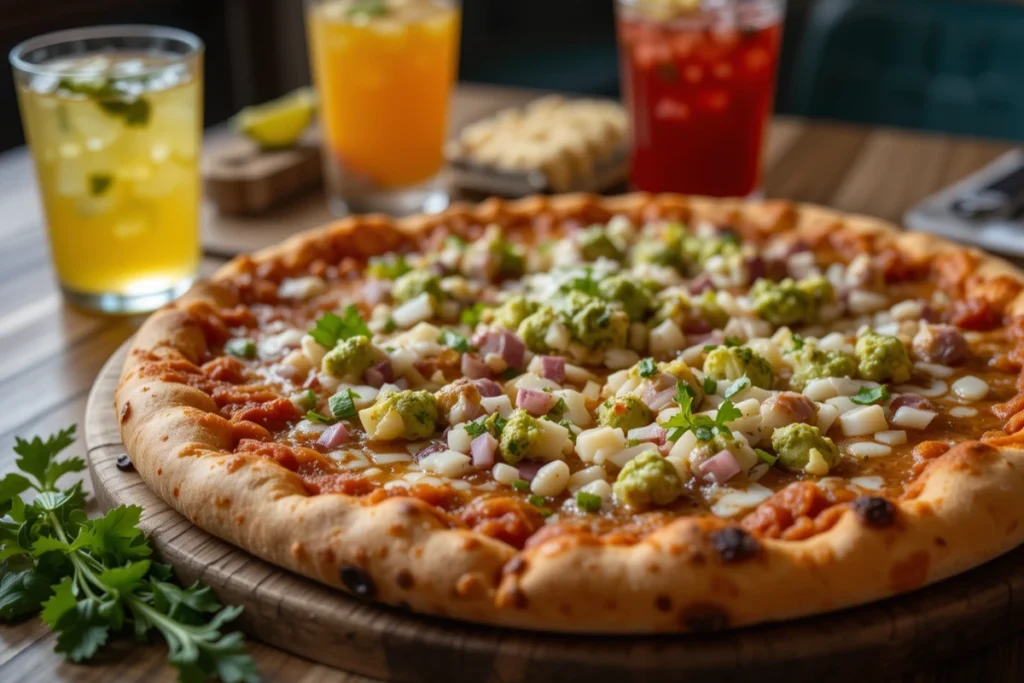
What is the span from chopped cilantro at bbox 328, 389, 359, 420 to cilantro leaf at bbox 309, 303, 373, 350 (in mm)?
268

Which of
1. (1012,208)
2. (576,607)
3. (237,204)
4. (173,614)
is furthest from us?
(237,204)

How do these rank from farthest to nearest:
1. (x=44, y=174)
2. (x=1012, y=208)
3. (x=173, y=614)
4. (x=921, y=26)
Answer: (x=921, y=26) < (x=1012, y=208) < (x=44, y=174) < (x=173, y=614)

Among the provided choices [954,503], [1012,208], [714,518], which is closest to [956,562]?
[954,503]

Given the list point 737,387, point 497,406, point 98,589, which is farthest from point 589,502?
point 98,589

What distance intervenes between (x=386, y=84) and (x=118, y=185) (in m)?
1.17

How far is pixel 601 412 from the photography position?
2.67 meters

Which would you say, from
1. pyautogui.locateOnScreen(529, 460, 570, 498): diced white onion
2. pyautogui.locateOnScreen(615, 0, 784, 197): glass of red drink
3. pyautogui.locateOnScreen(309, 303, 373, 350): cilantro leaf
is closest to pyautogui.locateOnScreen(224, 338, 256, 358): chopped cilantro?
pyautogui.locateOnScreen(309, 303, 373, 350): cilantro leaf

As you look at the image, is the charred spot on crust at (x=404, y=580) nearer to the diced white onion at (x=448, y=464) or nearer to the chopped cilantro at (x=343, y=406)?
the diced white onion at (x=448, y=464)

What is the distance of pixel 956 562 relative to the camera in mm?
2117

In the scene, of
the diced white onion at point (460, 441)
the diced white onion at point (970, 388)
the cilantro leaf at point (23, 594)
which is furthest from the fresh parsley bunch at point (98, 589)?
the diced white onion at point (970, 388)

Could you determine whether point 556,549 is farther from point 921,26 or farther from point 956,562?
point 921,26

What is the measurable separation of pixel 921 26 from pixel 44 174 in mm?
4566

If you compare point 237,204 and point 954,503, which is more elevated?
point 954,503

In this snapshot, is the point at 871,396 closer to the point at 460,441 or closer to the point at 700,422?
the point at 700,422
